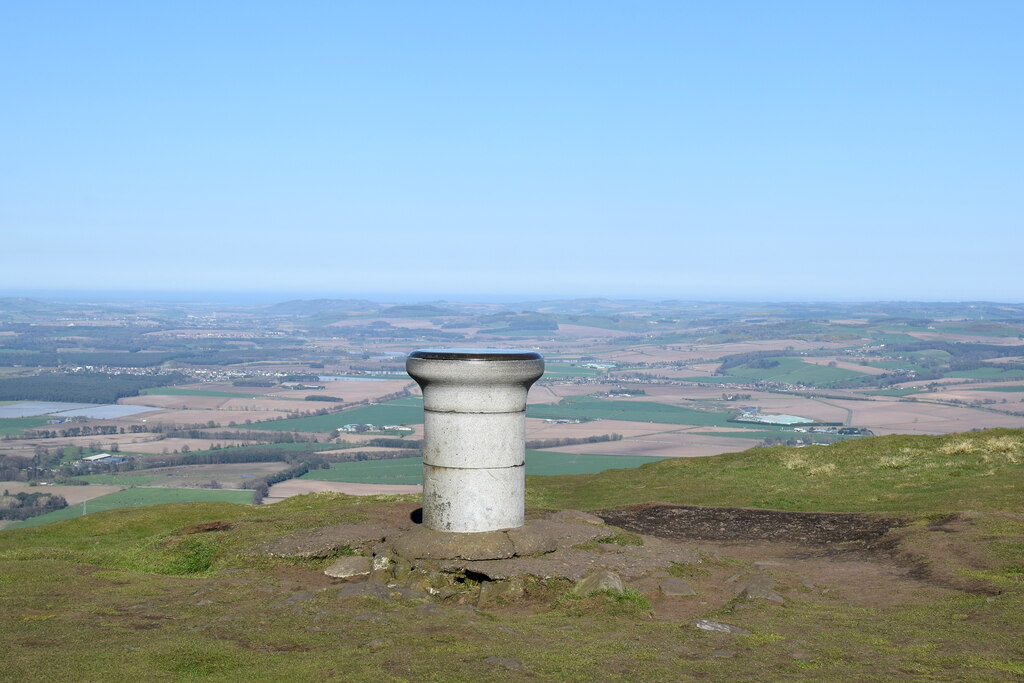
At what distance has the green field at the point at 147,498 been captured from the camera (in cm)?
5359

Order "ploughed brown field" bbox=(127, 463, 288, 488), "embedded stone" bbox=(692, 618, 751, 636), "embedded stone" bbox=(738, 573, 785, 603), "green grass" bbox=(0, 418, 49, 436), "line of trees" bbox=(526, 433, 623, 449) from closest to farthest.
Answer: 1. "embedded stone" bbox=(692, 618, 751, 636)
2. "embedded stone" bbox=(738, 573, 785, 603)
3. "ploughed brown field" bbox=(127, 463, 288, 488)
4. "line of trees" bbox=(526, 433, 623, 449)
5. "green grass" bbox=(0, 418, 49, 436)

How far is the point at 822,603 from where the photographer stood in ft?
48.3

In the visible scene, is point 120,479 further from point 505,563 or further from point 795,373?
point 795,373

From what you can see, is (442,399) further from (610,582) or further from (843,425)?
(843,425)

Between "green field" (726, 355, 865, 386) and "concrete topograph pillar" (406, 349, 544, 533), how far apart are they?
152561 millimetres

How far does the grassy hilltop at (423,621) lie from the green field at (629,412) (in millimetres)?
90258

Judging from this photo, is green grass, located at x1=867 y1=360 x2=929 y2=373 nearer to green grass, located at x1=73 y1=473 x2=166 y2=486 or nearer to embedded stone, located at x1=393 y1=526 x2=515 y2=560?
green grass, located at x1=73 y1=473 x2=166 y2=486

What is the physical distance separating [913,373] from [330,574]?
170m

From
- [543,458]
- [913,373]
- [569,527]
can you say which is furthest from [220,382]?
[569,527]

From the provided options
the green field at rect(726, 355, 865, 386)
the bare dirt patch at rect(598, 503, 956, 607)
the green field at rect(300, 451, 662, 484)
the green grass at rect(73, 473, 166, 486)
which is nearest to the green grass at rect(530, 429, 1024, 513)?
the bare dirt patch at rect(598, 503, 956, 607)

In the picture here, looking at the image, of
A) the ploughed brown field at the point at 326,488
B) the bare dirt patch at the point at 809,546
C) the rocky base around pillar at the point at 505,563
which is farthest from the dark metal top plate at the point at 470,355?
the ploughed brown field at the point at 326,488

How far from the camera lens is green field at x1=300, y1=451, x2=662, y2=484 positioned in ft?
209

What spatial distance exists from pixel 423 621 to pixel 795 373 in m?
172

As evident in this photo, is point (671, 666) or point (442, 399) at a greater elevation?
point (442, 399)
